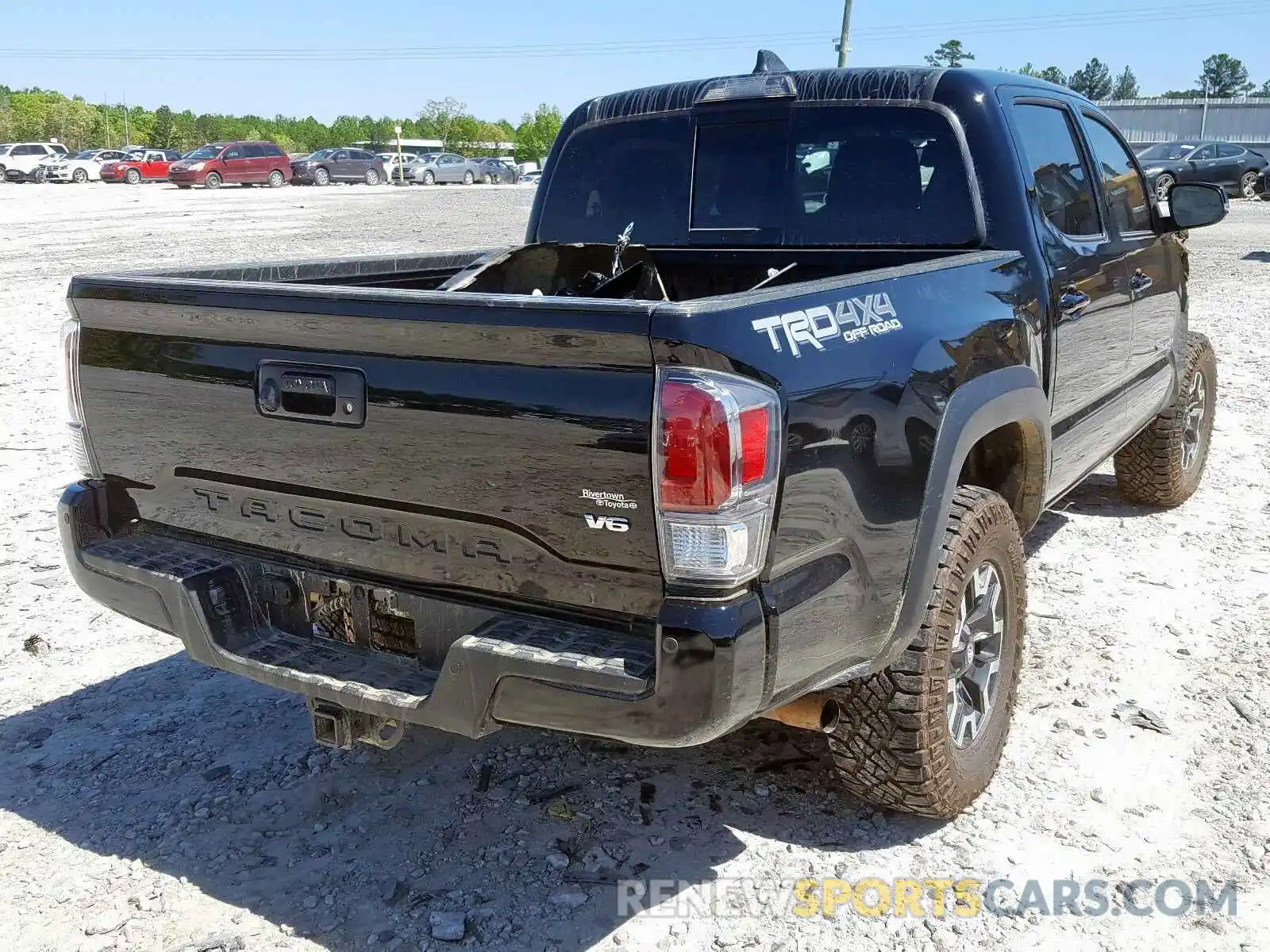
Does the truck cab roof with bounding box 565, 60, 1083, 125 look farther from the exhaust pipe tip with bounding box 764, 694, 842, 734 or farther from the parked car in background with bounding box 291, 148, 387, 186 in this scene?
the parked car in background with bounding box 291, 148, 387, 186

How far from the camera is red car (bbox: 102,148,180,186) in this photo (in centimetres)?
4319

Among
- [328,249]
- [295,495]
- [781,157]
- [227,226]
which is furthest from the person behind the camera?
[227,226]

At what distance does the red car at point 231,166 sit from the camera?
37656 mm

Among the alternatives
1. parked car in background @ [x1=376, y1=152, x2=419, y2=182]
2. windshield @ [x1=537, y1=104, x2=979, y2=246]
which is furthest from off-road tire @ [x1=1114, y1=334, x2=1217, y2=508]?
parked car in background @ [x1=376, y1=152, x2=419, y2=182]

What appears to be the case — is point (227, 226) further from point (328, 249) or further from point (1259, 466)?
point (1259, 466)

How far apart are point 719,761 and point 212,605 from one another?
1617 millimetres

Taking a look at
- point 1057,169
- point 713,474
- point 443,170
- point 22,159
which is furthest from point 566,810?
point 443,170

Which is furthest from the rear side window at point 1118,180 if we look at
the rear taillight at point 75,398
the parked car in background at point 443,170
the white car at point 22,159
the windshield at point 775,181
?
the parked car in background at point 443,170

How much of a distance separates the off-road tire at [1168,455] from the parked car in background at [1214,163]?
84.8ft

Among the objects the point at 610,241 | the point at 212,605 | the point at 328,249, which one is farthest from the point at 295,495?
the point at 328,249

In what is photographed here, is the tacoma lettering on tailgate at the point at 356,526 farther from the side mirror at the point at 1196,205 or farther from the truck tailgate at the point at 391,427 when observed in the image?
the side mirror at the point at 1196,205

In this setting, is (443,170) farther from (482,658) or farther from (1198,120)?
(482,658)

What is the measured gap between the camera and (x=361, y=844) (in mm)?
3188

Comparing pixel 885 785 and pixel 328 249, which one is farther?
pixel 328 249
